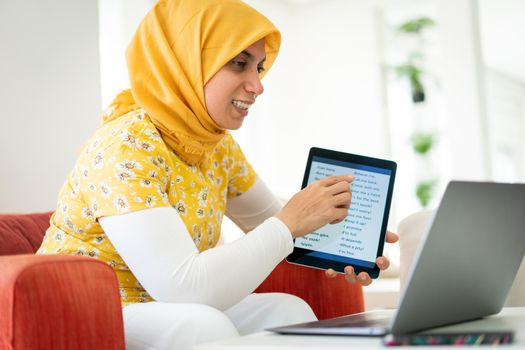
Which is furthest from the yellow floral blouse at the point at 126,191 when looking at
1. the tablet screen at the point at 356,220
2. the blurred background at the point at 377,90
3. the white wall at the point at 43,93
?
the blurred background at the point at 377,90

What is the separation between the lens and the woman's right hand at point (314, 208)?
51.4 inches

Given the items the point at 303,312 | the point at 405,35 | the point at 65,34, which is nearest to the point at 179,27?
the point at 303,312

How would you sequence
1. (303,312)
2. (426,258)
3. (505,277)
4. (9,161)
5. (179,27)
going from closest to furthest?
(426,258), (505,277), (303,312), (179,27), (9,161)

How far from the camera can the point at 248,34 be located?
1.53 m

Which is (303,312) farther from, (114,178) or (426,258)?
(426,258)

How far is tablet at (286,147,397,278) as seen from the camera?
1.50 meters

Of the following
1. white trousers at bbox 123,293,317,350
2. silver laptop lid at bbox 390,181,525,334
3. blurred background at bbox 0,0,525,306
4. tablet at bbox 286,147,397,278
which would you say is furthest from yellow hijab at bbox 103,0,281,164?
blurred background at bbox 0,0,525,306

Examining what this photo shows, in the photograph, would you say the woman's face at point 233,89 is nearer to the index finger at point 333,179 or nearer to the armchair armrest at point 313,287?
the index finger at point 333,179

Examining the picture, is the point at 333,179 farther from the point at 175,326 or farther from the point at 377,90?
the point at 377,90

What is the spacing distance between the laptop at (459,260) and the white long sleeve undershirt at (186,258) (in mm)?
276

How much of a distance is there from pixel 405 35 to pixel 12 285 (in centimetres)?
A: 564

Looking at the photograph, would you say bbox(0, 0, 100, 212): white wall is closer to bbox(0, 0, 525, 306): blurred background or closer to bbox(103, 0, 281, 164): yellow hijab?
bbox(0, 0, 525, 306): blurred background

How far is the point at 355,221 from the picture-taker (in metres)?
1.53

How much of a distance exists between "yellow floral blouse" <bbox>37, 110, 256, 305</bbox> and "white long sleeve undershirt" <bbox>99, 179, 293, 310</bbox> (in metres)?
0.04
